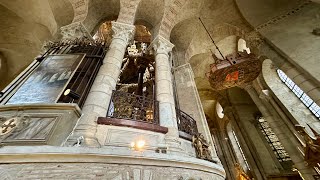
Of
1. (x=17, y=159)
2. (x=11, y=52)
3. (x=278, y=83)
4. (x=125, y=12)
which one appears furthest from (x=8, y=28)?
(x=278, y=83)

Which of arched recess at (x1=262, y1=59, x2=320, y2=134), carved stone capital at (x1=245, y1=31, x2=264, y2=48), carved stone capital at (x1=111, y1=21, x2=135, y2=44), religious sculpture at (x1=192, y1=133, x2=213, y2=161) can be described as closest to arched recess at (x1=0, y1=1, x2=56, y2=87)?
carved stone capital at (x1=111, y1=21, x2=135, y2=44)

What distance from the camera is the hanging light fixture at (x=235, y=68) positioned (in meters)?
7.02

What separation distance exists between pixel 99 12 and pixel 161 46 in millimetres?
4008

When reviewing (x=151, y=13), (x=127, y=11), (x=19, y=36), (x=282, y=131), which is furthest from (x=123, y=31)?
(x=282, y=131)

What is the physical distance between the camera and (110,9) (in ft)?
29.4

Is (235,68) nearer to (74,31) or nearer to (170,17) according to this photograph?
(170,17)

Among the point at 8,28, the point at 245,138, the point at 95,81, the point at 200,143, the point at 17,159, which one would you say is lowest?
the point at 17,159

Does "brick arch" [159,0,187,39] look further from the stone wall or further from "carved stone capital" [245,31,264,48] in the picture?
the stone wall

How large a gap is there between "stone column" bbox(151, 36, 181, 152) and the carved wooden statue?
5.65 m

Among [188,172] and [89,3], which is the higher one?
[89,3]

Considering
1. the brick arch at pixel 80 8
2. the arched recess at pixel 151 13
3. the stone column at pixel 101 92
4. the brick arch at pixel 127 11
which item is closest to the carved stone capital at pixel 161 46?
the arched recess at pixel 151 13

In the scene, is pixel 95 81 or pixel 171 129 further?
pixel 95 81

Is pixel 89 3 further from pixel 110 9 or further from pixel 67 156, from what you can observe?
pixel 67 156

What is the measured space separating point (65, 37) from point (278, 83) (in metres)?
10.7
